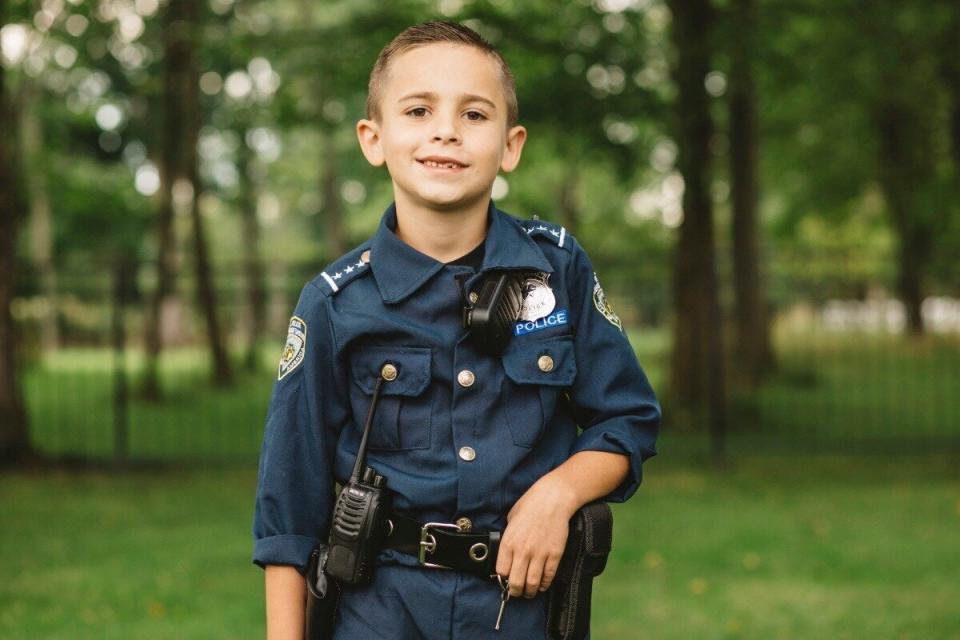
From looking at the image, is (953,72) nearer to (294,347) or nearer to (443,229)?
(443,229)

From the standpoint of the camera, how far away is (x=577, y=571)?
79.0 inches

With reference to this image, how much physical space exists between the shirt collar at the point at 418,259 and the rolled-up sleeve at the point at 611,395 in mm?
139

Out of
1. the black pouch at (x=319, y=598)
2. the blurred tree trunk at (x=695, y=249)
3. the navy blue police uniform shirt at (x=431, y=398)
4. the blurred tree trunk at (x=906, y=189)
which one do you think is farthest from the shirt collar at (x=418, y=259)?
the blurred tree trunk at (x=906, y=189)

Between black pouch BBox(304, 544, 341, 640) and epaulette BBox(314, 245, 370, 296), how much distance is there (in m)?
0.46

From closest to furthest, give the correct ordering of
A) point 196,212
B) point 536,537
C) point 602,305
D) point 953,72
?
point 536,537 < point 602,305 < point 953,72 < point 196,212

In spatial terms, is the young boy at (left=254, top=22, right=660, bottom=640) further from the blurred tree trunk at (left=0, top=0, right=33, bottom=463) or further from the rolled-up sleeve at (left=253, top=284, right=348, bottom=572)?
the blurred tree trunk at (left=0, top=0, right=33, bottom=463)

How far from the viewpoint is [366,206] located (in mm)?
15086

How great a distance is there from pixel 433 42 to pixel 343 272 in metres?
0.43

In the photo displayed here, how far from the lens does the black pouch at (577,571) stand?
2.00m

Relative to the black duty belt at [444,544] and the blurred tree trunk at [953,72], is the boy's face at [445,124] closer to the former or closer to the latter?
the black duty belt at [444,544]

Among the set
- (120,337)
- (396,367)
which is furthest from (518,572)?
(120,337)

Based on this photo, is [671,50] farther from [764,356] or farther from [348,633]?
[348,633]

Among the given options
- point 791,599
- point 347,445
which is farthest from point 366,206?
point 347,445

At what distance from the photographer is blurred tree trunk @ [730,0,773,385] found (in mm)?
15344
